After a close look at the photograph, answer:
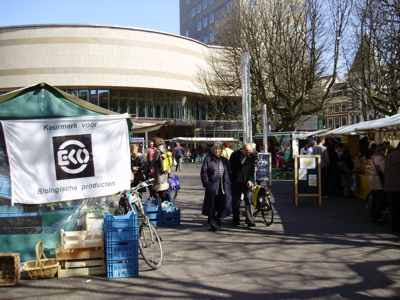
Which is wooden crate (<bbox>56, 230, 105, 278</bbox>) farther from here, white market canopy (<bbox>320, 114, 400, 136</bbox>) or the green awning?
white market canopy (<bbox>320, 114, 400, 136</bbox>)

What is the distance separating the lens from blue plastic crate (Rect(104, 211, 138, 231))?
6.74 metres

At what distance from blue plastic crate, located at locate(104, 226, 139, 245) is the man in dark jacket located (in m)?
4.03

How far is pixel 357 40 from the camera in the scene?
2684cm

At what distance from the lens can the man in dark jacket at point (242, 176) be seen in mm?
10477

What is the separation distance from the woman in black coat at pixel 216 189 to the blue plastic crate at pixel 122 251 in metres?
3.24

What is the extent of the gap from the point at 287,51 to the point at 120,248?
2518cm

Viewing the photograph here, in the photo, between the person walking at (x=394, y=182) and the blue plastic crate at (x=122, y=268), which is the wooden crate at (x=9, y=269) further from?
the person walking at (x=394, y=182)

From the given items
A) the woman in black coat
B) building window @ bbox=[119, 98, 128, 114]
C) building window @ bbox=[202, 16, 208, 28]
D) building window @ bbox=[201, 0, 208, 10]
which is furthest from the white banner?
building window @ bbox=[201, 0, 208, 10]

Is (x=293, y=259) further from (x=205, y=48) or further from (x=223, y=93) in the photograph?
(x=205, y=48)

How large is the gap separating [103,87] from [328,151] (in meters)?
39.6

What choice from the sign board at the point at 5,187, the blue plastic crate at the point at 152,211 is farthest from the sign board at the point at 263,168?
the sign board at the point at 5,187

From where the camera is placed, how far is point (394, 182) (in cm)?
911

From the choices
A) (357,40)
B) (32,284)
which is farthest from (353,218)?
(357,40)

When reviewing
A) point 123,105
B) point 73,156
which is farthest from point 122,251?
point 123,105
